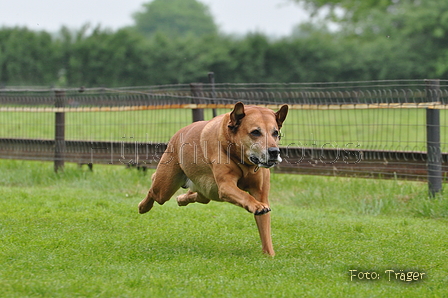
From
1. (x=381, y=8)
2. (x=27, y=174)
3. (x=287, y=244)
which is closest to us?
(x=287, y=244)

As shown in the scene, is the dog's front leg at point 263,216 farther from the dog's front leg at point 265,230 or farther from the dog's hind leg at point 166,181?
the dog's hind leg at point 166,181

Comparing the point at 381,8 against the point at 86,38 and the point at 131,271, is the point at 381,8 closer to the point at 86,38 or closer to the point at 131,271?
the point at 86,38

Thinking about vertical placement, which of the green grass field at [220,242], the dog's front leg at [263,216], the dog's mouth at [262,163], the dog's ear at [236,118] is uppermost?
the dog's ear at [236,118]

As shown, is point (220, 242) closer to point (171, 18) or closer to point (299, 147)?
point (299, 147)

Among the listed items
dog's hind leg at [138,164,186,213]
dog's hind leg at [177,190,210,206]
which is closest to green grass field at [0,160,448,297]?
dog's hind leg at [177,190,210,206]

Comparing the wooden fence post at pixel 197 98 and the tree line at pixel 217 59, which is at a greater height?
the tree line at pixel 217 59

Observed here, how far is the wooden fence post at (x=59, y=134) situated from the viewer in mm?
12417

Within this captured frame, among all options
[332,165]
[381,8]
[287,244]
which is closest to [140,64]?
[381,8]

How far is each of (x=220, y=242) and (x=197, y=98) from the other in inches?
182

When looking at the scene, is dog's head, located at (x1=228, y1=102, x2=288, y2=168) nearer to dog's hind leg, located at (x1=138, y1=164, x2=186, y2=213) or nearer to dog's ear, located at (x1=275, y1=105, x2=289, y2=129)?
dog's ear, located at (x1=275, y1=105, x2=289, y2=129)

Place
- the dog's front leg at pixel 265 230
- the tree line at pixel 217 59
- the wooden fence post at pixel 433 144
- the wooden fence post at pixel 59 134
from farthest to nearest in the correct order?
the tree line at pixel 217 59 < the wooden fence post at pixel 59 134 < the wooden fence post at pixel 433 144 < the dog's front leg at pixel 265 230

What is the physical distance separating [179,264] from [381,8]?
162 feet

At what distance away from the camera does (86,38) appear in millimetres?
36875

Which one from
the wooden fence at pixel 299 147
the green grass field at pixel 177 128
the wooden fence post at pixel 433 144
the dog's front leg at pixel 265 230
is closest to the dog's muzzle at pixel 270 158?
the dog's front leg at pixel 265 230
